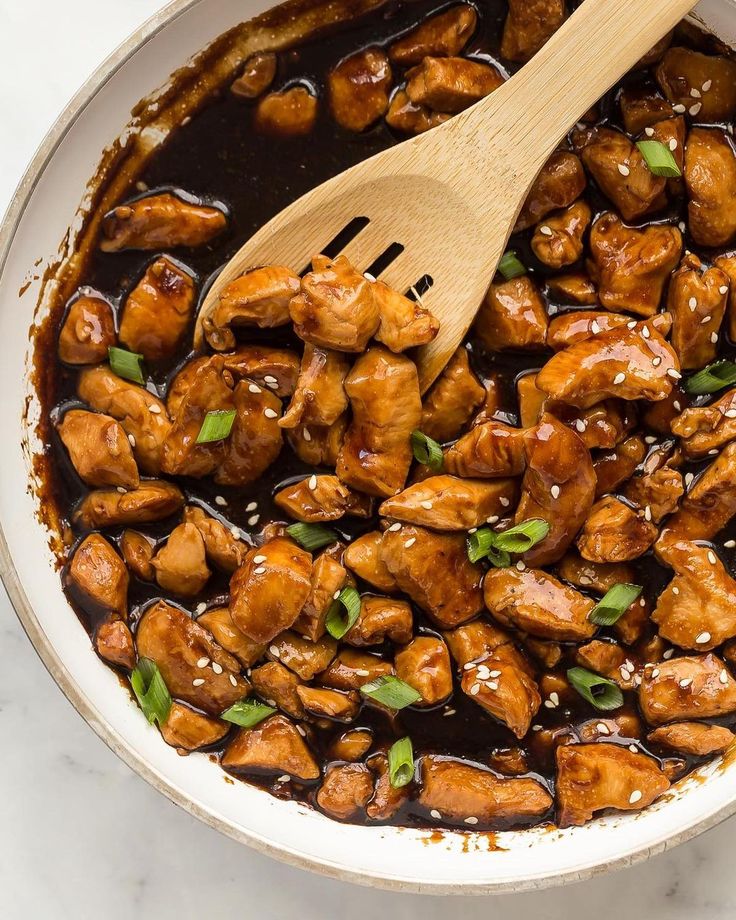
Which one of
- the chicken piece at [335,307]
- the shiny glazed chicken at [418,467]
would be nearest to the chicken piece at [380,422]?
the shiny glazed chicken at [418,467]

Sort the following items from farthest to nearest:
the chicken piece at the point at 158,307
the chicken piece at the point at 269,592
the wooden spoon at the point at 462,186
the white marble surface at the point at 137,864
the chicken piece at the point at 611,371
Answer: the white marble surface at the point at 137,864, the chicken piece at the point at 158,307, the chicken piece at the point at 269,592, the chicken piece at the point at 611,371, the wooden spoon at the point at 462,186

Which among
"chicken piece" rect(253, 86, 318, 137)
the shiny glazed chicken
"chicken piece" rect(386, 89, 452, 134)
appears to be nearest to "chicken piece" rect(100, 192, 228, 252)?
the shiny glazed chicken

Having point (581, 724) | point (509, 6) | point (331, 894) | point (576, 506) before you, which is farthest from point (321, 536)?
point (509, 6)

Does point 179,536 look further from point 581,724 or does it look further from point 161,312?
point 581,724

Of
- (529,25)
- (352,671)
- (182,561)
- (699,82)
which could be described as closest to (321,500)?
(182,561)

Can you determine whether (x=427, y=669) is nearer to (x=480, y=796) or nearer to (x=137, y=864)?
(x=480, y=796)

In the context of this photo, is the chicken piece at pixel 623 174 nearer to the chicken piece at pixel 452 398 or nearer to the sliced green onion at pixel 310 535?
the chicken piece at pixel 452 398
